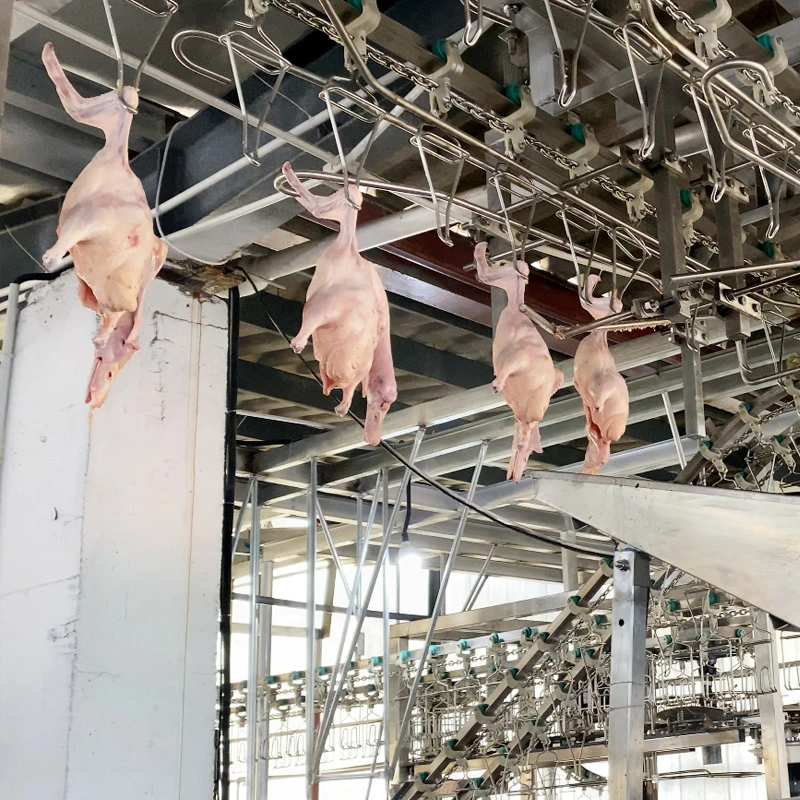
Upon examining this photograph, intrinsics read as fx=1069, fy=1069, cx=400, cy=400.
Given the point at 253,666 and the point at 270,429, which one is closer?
the point at 253,666

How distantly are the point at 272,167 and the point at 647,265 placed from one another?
5.12ft

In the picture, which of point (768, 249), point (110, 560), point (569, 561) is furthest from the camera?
point (569, 561)

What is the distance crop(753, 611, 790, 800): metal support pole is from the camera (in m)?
3.99

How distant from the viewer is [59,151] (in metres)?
3.43

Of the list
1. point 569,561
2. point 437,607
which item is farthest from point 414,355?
point 569,561

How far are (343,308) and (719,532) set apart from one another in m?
0.89

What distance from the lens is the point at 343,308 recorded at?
2289 mm

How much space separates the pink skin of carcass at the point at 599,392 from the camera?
2949 millimetres

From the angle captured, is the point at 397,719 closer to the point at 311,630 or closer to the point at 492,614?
the point at 492,614

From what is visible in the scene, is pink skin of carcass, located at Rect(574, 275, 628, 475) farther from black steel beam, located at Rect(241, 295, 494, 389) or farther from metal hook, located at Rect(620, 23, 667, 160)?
black steel beam, located at Rect(241, 295, 494, 389)

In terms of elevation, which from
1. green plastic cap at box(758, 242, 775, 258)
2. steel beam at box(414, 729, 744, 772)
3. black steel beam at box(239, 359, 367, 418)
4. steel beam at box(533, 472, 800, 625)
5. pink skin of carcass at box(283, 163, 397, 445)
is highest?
black steel beam at box(239, 359, 367, 418)

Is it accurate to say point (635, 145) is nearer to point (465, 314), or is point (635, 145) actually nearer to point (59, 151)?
point (465, 314)

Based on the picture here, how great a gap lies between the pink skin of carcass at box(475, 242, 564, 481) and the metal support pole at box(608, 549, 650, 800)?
0.38m

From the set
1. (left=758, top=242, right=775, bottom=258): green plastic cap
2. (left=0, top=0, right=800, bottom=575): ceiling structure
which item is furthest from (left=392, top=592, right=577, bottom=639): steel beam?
(left=758, top=242, right=775, bottom=258): green plastic cap
